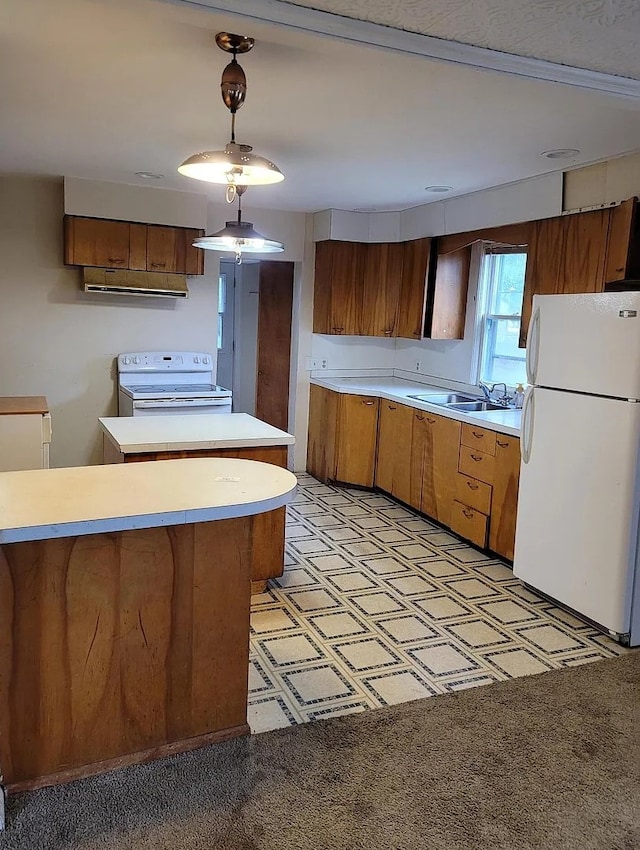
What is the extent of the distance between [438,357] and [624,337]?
9.02 ft

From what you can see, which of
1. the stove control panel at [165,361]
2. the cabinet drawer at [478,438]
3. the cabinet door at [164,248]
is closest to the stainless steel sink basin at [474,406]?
the cabinet drawer at [478,438]

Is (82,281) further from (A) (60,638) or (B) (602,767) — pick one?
(B) (602,767)

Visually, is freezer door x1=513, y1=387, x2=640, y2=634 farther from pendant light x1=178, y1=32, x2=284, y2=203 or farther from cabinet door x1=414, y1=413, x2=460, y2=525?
pendant light x1=178, y1=32, x2=284, y2=203

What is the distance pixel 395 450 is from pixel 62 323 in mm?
2749

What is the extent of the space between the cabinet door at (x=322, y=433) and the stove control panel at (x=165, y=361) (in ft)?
3.27

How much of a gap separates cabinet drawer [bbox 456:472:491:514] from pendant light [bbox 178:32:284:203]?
251 centimetres

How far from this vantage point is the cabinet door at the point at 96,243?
4.86 metres

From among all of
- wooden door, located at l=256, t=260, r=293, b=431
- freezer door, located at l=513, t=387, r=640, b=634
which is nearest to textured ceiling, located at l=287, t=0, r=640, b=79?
freezer door, located at l=513, t=387, r=640, b=634

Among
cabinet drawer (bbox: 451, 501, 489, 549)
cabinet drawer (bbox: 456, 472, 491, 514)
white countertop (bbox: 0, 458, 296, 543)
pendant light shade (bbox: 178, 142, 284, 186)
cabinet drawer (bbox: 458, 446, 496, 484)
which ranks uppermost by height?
pendant light shade (bbox: 178, 142, 284, 186)

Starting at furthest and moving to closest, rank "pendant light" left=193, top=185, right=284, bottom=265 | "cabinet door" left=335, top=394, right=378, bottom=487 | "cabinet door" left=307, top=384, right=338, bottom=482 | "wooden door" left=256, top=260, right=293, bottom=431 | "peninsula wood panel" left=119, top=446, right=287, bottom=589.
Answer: "wooden door" left=256, top=260, right=293, bottom=431, "cabinet door" left=307, top=384, right=338, bottom=482, "cabinet door" left=335, top=394, right=378, bottom=487, "peninsula wood panel" left=119, top=446, right=287, bottom=589, "pendant light" left=193, top=185, right=284, bottom=265

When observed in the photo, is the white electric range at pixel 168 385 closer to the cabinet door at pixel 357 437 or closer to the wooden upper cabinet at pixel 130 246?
the wooden upper cabinet at pixel 130 246

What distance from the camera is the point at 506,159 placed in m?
3.75

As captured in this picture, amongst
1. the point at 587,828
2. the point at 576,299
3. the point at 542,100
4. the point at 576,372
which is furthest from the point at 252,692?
the point at 542,100

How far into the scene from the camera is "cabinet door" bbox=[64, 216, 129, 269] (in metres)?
4.86
